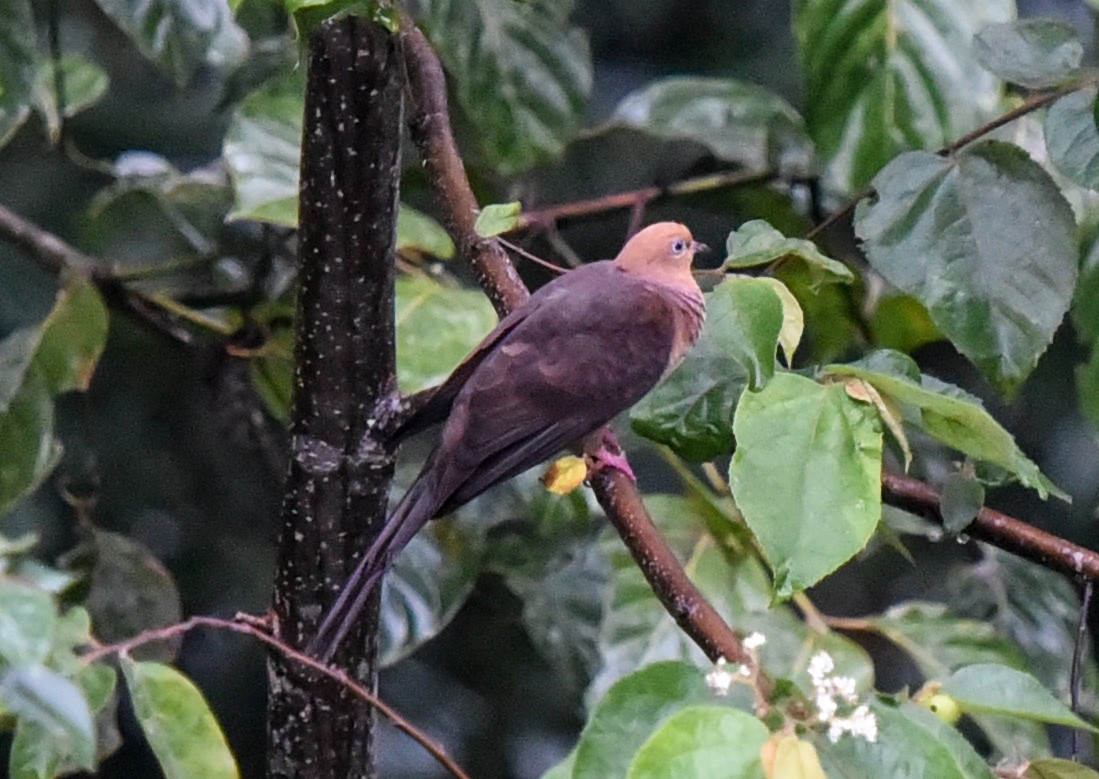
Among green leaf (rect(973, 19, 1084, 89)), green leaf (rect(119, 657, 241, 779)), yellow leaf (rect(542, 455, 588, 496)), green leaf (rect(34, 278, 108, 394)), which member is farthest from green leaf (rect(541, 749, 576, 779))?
green leaf (rect(34, 278, 108, 394))

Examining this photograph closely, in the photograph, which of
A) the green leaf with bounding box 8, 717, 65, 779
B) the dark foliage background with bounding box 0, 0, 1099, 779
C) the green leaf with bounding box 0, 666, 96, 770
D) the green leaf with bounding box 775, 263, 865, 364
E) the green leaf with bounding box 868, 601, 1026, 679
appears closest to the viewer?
the green leaf with bounding box 0, 666, 96, 770

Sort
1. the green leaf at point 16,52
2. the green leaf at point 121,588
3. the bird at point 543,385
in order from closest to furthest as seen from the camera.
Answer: the bird at point 543,385 → the green leaf at point 16,52 → the green leaf at point 121,588

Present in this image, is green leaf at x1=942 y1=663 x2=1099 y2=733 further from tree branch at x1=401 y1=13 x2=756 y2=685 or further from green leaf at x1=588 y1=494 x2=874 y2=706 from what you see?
green leaf at x1=588 y1=494 x2=874 y2=706

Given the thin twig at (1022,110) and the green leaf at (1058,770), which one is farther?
Result: the thin twig at (1022,110)

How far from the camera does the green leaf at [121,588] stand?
1.32 metres

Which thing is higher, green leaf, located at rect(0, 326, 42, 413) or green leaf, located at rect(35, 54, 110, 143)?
green leaf, located at rect(35, 54, 110, 143)

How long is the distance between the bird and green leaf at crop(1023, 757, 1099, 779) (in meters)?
0.27

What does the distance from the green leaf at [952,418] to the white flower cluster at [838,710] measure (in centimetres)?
12

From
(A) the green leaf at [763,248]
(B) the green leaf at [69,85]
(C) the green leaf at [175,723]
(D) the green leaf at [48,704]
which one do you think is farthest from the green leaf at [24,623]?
(B) the green leaf at [69,85]

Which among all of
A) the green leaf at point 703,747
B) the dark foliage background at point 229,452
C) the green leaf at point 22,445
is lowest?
the dark foliage background at point 229,452

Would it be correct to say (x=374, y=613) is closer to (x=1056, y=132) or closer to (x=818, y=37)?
(x=1056, y=132)

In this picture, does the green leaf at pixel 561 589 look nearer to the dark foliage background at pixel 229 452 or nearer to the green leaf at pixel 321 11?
the dark foliage background at pixel 229 452

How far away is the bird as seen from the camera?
0.82 m

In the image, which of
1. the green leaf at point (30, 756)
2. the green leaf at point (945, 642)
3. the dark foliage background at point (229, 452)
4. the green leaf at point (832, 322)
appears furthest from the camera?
the dark foliage background at point (229, 452)
